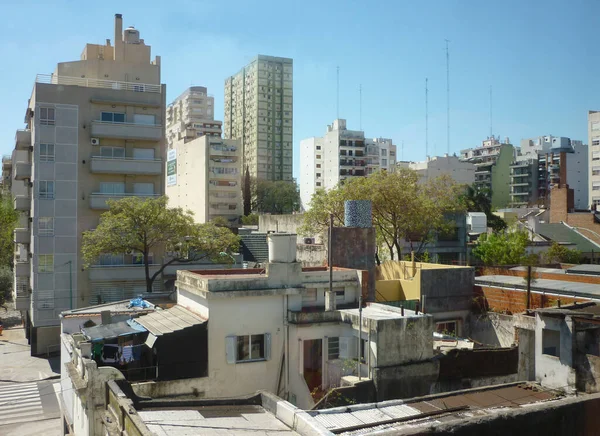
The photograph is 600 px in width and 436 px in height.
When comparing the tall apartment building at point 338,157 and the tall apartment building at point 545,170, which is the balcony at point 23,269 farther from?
the tall apartment building at point 545,170

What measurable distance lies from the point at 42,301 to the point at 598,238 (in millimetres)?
52359

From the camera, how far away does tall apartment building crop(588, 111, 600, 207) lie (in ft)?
280

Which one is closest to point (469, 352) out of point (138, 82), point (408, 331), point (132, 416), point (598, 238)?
point (408, 331)

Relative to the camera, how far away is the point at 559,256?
4988 cm

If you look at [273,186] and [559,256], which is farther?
[273,186]

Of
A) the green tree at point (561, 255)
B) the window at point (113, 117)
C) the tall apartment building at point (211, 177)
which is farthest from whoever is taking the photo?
the tall apartment building at point (211, 177)

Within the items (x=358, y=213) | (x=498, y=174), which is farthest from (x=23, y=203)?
(x=498, y=174)

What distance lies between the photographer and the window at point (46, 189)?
1727 inches

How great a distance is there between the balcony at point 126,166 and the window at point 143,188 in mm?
1060

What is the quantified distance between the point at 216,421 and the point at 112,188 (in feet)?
119

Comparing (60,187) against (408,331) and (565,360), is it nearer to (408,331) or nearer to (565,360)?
(408,331)

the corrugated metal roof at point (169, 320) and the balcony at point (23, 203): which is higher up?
the balcony at point (23, 203)

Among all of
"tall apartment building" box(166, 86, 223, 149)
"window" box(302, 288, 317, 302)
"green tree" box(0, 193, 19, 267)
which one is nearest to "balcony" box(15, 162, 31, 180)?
"green tree" box(0, 193, 19, 267)

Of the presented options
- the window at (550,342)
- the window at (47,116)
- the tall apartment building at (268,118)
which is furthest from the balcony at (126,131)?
the tall apartment building at (268,118)
